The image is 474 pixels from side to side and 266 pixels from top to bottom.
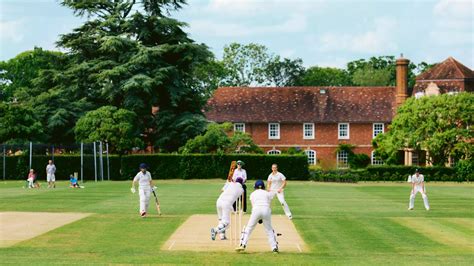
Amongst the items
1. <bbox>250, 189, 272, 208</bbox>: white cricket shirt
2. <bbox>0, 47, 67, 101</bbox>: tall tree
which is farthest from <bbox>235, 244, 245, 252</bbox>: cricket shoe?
<bbox>0, 47, 67, 101</bbox>: tall tree

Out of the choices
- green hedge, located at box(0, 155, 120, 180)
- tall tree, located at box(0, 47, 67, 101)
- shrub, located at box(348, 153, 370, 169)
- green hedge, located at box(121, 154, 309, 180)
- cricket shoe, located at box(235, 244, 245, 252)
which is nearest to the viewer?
cricket shoe, located at box(235, 244, 245, 252)

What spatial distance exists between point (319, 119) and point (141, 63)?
23522 millimetres

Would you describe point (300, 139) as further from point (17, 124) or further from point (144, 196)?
point (144, 196)

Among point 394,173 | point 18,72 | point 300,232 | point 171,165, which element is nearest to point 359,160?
point 394,173

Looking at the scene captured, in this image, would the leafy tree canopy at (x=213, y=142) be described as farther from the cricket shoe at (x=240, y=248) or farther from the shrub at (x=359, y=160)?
the cricket shoe at (x=240, y=248)

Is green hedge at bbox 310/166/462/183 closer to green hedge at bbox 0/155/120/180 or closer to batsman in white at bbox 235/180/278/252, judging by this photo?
green hedge at bbox 0/155/120/180

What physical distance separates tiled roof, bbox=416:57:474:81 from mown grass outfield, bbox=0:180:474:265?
133ft

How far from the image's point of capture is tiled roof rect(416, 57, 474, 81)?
82.8 metres

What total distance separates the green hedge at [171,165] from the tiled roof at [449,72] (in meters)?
23.5

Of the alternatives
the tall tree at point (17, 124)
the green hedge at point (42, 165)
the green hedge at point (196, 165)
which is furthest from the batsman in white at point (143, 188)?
the tall tree at point (17, 124)

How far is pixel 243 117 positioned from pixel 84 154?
79.9 ft

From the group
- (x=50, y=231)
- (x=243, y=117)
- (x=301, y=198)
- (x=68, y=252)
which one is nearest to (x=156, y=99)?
(x=243, y=117)

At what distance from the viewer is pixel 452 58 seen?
84.8 meters

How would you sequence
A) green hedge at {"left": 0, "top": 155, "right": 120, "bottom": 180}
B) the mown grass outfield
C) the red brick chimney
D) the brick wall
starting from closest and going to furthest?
1. the mown grass outfield
2. green hedge at {"left": 0, "top": 155, "right": 120, "bottom": 180}
3. the red brick chimney
4. the brick wall
